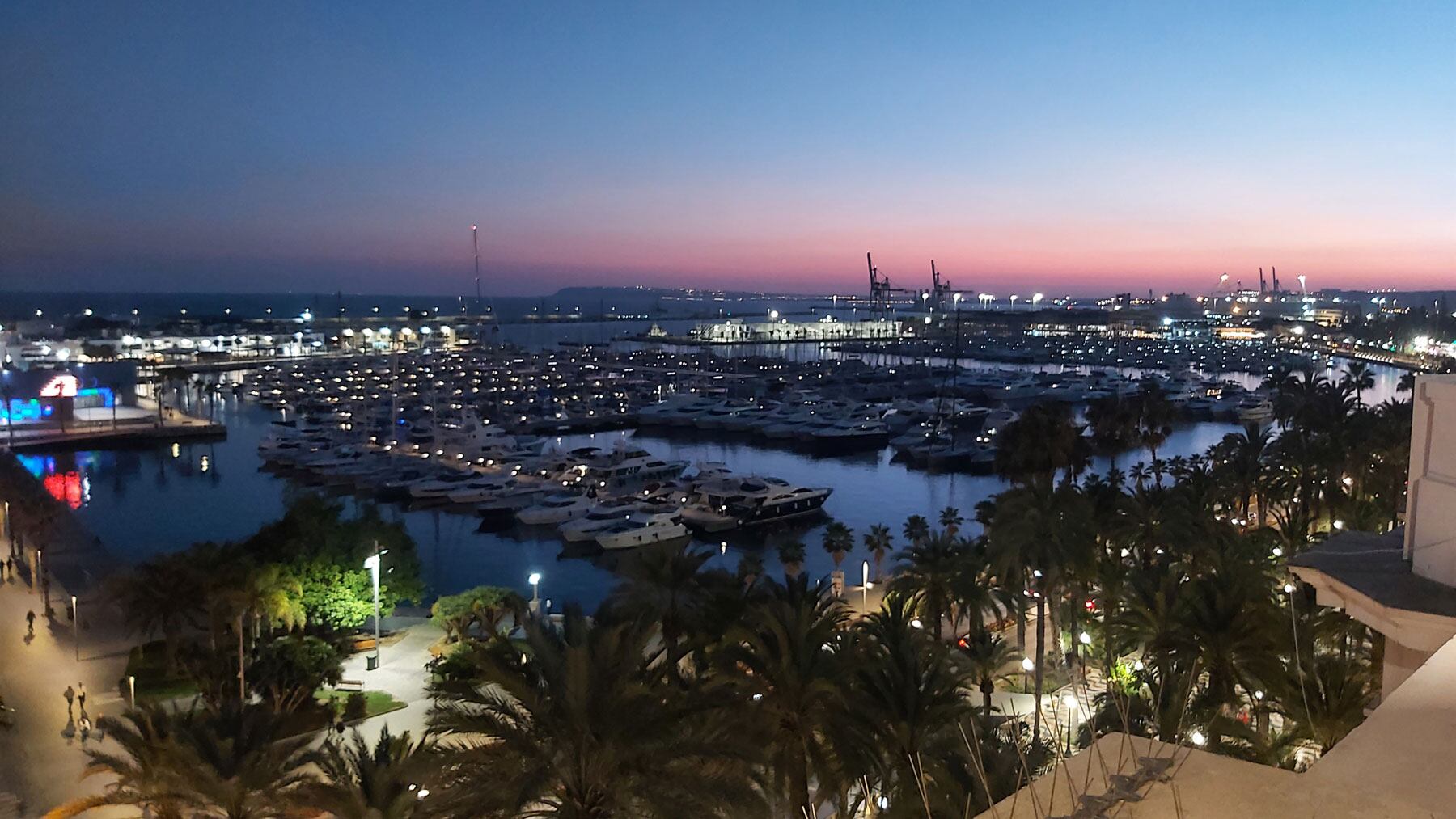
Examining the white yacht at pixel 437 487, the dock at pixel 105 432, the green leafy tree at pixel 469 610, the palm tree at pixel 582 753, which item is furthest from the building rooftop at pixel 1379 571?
the dock at pixel 105 432

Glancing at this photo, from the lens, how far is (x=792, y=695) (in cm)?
849

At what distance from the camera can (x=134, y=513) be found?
35.2 m

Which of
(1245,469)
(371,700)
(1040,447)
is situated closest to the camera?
(371,700)

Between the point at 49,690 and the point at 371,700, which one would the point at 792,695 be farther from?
the point at 49,690

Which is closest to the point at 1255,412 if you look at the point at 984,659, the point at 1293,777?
the point at 984,659

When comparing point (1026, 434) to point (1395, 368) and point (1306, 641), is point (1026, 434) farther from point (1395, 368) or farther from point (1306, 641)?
point (1395, 368)

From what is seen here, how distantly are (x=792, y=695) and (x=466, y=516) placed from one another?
88.3 feet

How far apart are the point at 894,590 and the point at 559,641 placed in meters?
8.67

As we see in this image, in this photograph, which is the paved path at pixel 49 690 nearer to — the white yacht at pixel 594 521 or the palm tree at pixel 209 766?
the palm tree at pixel 209 766

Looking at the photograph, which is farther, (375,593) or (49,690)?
(375,593)

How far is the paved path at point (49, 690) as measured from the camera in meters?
10.5

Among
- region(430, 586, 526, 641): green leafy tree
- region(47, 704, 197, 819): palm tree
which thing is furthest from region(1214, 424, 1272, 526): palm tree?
region(47, 704, 197, 819): palm tree

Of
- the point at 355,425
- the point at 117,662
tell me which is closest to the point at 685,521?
the point at 117,662

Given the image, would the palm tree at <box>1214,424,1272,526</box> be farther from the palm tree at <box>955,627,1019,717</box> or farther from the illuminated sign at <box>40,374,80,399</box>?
the illuminated sign at <box>40,374,80,399</box>
